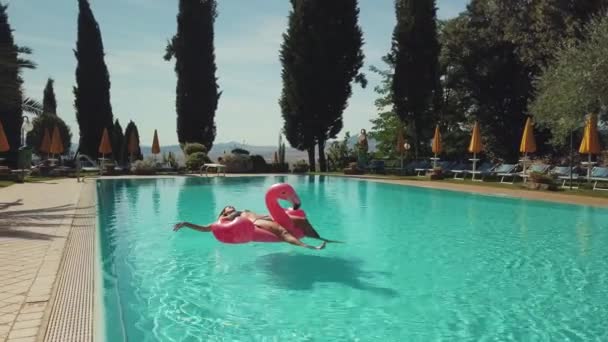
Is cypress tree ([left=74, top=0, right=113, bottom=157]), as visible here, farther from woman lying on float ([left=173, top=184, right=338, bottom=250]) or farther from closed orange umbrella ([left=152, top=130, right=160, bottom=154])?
woman lying on float ([left=173, top=184, right=338, bottom=250])

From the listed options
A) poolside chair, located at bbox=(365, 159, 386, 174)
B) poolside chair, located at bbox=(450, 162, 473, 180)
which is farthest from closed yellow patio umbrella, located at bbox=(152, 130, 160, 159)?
poolside chair, located at bbox=(450, 162, 473, 180)

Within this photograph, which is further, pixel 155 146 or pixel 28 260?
pixel 155 146

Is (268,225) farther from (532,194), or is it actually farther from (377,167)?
(377,167)

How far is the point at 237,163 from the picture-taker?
30.3 m

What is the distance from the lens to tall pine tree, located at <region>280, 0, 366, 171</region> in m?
30.0

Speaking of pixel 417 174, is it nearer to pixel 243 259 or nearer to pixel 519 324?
pixel 243 259

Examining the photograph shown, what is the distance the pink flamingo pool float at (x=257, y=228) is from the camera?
7375 millimetres

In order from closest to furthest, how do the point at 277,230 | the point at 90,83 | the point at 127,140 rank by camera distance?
1. the point at 277,230
2. the point at 90,83
3. the point at 127,140

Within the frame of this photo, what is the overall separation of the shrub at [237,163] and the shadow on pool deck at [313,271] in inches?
894

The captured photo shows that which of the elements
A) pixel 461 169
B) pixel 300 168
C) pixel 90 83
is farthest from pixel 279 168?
pixel 90 83

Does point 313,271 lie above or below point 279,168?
below

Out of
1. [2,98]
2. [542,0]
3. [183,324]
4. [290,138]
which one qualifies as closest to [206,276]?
[183,324]

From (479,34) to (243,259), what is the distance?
981 inches

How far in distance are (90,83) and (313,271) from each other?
3068 cm
